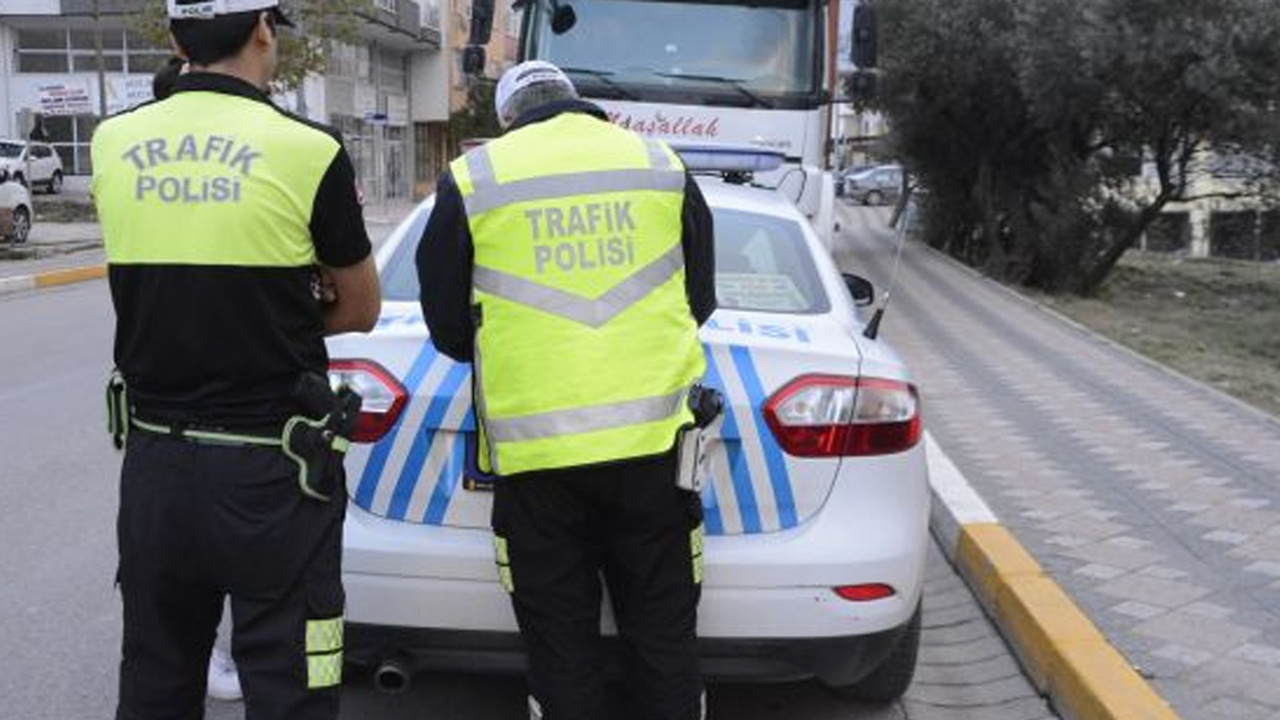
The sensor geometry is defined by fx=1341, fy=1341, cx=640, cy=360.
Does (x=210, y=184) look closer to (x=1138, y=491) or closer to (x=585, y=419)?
(x=585, y=419)

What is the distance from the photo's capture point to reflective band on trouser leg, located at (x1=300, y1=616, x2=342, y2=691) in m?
2.58

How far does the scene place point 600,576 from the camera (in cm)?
317

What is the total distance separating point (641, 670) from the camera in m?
3.12

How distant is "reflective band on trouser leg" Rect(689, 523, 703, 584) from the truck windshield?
22.1 feet

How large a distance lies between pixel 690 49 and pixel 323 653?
759 centimetres

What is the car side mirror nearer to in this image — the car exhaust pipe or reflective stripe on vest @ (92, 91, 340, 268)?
the car exhaust pipe

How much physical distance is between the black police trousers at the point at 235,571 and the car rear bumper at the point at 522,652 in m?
0.79

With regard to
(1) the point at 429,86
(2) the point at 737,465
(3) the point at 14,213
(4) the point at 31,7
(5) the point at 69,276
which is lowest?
(5) the point at 69,276

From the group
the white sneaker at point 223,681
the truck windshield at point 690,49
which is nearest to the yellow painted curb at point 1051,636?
the white sneaker at point 223,681

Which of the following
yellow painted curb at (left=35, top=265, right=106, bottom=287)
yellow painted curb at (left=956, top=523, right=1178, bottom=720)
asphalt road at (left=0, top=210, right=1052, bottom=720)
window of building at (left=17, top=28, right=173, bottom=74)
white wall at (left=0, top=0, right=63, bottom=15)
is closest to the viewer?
yellow painted curb at (left=956, top=523, right=1178, bottom=720)

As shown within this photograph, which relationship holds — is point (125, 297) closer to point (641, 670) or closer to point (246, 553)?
point (246, 553)

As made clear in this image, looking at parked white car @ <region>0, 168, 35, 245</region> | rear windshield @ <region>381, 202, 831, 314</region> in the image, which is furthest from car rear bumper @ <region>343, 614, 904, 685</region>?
parked white car @ <region>0, 168, 35, 245</region>

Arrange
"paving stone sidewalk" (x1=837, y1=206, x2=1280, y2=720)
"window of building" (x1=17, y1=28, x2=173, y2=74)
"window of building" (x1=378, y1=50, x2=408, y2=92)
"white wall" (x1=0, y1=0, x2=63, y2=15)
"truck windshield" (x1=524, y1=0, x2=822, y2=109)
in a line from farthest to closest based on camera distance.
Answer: "window of building" (x1=378, y1=50, x2=408, y2=92) < "window of building" (x1=17, y1=28, x2=173, y2=74) < "white wall" (x1=0, y1=0, x2=63, y2=15) < "truck windshield" (x1=524, y1=0, x2=822, y2=109) < "paving stone sidewalk" (x1=837, y1=206, x2=1280, y2=720)

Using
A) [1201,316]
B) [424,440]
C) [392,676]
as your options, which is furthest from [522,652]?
[1201,316]
